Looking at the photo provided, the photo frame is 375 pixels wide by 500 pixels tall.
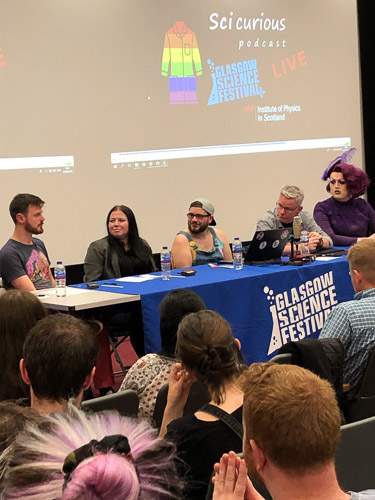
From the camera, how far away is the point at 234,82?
693 cm

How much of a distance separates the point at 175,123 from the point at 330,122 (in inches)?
76.9

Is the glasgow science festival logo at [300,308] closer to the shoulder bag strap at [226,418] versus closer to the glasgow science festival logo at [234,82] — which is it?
the glasgow science festival logo at [234,82]

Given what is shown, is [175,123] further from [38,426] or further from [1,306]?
[38,426]

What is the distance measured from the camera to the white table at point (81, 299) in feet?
13.0

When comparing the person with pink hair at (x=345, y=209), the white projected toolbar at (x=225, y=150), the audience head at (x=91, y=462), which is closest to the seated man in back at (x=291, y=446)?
the audience head at (x=91, y=462)

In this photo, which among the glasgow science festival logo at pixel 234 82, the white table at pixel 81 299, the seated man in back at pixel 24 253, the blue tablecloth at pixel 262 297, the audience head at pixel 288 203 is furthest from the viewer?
the glasgow science festival logo at pixel 234 82

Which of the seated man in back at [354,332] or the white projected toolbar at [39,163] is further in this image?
the white projected toolbar at [39,163]

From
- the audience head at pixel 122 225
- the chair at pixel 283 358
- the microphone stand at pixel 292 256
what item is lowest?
the chair at pixel 283 358

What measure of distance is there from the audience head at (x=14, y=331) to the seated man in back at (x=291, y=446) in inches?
45.9

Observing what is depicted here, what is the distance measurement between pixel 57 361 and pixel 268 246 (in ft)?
11.3

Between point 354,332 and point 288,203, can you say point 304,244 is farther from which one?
point 354,332

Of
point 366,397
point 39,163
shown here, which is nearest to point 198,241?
point 39,163

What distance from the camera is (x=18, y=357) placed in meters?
2.38

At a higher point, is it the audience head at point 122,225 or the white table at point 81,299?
the audience head at point 122,225
